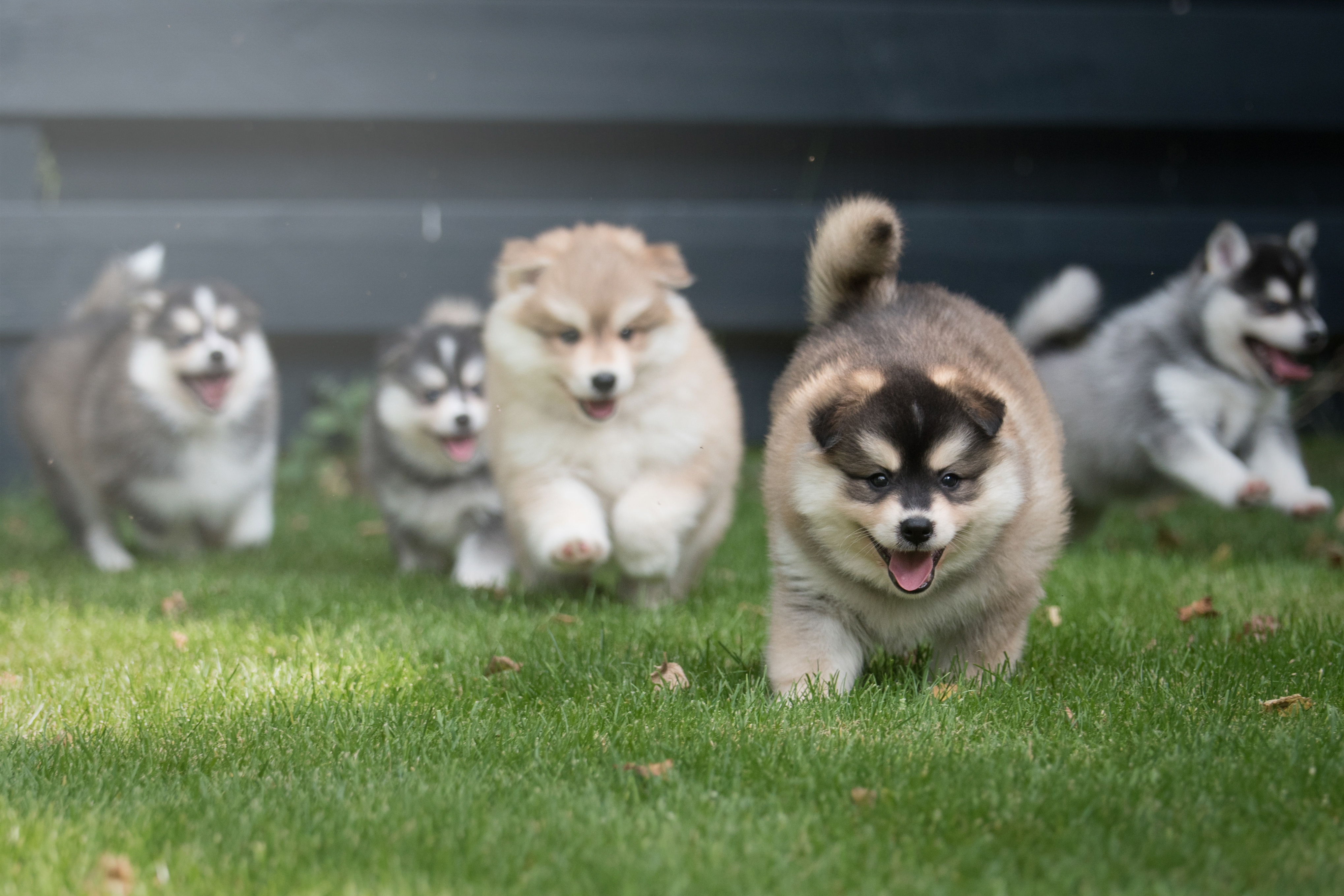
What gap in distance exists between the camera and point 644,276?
157 inches

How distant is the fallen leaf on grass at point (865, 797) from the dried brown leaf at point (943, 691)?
0.55m

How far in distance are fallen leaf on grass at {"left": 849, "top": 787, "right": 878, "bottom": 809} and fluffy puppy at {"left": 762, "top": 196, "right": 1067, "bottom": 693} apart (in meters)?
0.52

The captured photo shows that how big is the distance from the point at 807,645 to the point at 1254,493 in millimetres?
2593

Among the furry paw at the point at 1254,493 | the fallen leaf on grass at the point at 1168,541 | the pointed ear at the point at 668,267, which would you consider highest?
the pointed ear at the point at 668,267

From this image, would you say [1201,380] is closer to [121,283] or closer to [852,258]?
[852,258]

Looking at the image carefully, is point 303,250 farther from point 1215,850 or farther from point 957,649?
point 1215,850

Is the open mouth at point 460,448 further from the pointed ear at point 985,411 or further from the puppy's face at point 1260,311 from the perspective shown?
the puppy's face at point 1260,311

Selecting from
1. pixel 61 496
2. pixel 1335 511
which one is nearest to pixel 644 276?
pixel 61 496

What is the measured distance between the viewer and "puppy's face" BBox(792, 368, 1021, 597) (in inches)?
98.0

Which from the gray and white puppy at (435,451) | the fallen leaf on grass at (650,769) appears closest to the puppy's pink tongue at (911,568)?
the fallen leaf on grass at (650,769)

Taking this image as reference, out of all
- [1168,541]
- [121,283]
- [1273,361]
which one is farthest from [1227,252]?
[121,283]

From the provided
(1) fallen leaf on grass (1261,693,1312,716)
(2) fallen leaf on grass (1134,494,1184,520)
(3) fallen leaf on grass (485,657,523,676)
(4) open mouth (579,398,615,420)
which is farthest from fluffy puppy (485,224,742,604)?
(2) fallen leaf on grass (1134,494,1184,520)

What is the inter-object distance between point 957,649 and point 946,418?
653 mm

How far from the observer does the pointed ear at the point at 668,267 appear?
13.2ft
